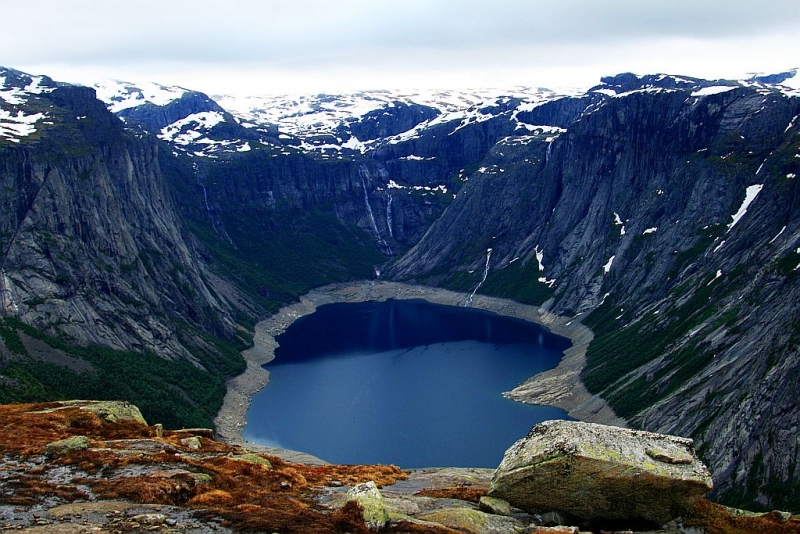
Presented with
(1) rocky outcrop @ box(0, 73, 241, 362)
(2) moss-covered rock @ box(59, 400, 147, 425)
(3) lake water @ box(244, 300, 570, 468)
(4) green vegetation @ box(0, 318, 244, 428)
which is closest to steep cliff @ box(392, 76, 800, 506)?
(3) lake water @ box(244, 300, 570, 468)

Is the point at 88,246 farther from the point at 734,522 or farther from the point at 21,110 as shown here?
the point at 734,522

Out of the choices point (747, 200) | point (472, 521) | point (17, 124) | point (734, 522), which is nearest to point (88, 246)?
point (17, 124)

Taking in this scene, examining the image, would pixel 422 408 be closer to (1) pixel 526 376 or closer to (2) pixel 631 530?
(1) pixel 526 376

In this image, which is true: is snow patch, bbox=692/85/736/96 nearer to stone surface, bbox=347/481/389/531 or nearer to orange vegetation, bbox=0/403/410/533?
orange vegetation, bbox=0/403/410/533

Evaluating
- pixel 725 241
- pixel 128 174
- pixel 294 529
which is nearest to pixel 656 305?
pixel 725 241

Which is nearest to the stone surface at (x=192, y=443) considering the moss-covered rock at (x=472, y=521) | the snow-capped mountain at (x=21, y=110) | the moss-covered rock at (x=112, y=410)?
the moss-covered rock at (x=112, y=410)
